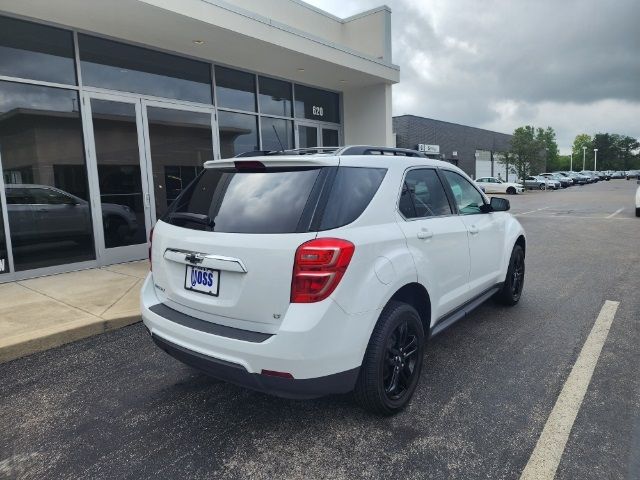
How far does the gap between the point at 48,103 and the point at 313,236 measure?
263 inches

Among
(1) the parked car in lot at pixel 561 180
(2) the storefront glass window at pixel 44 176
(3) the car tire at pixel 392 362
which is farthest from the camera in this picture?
(1) the parked car in lot at pixel 561 180

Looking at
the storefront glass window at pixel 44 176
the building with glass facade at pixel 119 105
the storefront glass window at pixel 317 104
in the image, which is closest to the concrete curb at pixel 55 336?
the building with glass facade at pixel 119 105

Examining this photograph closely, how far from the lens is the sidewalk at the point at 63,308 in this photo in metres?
4.26

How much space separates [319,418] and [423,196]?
1.84 m

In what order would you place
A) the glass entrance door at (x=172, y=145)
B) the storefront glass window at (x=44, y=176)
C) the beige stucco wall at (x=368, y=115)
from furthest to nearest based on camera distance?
the beige stucco wall at (x=368, y=115) < the glass entrance door at (x=172, y=145) < the storefront glass window at (x=44, y=176)

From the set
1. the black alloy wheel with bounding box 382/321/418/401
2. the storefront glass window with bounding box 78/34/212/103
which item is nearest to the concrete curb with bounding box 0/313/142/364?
the black alloy wheel with bounding box 382/321/418/401

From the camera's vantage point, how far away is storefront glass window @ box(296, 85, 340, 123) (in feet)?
37.9

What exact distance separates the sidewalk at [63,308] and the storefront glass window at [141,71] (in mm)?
3411

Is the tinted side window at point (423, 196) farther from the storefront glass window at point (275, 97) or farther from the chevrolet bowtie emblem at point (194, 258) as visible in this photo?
the storefront glass window at point (275, 97)

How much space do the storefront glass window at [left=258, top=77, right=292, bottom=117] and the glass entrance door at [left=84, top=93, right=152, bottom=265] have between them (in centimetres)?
335

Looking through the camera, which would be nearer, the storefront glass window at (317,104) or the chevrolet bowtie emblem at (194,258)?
the chevrolet bowtie emblem at (194,258)

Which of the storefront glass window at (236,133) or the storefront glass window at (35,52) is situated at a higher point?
the storefront glass window at (35,52)

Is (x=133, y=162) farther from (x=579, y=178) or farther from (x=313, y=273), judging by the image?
(x=579, y=178)

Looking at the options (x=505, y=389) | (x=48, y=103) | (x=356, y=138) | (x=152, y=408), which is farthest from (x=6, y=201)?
(x=356, y=138)
